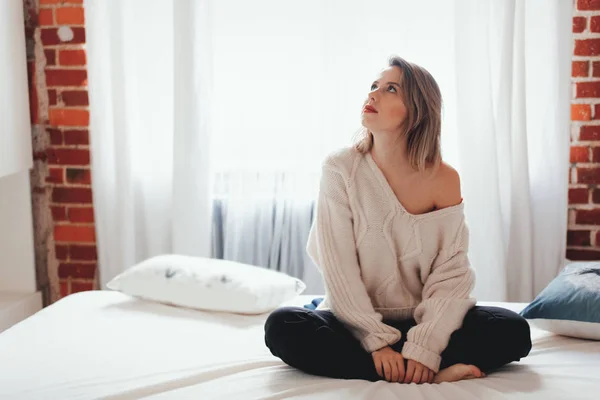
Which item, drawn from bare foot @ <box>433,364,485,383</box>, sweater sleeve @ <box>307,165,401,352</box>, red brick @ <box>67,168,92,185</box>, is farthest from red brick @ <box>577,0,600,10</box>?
red brick @ <box>67,168,92,185</box>

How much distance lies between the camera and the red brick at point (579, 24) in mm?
2590

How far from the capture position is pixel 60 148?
280 cm

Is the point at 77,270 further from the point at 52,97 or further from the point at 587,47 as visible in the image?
the point at 587,47

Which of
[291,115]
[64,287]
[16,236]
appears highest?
[291,115]

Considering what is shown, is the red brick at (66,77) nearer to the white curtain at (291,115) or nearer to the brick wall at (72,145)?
the brick wall at (72,145)

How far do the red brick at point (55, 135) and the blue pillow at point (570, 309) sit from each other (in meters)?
1.78

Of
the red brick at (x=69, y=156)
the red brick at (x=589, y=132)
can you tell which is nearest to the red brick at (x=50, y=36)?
the red brick at (x=69, y=156)

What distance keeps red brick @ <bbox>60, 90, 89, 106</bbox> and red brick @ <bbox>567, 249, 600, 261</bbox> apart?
187 centimetres

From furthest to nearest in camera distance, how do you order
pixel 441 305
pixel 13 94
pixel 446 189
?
1. pixel 13 94
2. pixel 446 189
3. pixel 441 305

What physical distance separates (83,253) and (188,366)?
127 cm

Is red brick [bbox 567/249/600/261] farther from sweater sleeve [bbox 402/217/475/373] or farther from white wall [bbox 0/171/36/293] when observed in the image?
white wall [bbox 0/171/36/293]

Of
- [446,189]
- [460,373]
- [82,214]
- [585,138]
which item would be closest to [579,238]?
[585,138]

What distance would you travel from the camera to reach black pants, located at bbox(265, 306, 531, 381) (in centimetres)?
168

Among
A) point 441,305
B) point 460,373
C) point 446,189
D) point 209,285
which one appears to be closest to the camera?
point 460,373
